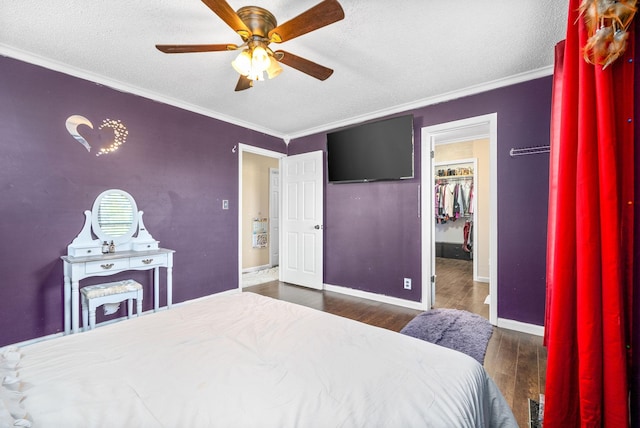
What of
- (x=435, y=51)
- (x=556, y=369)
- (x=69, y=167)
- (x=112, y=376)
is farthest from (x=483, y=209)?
(x=69, y=167)

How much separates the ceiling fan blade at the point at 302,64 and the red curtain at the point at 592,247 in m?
1.33

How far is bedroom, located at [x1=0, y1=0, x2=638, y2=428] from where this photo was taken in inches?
91.0

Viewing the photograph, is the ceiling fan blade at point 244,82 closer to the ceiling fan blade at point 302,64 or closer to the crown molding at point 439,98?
the ceiling fan blade at point 302,64

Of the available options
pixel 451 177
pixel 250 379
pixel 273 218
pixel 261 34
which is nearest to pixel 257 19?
pixel 261 34

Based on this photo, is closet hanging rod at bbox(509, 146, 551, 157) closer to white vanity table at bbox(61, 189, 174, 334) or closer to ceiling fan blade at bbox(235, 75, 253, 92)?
ceiling fan blade at bbox(235, 75, 253, 92)

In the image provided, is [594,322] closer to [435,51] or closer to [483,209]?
[435,51]

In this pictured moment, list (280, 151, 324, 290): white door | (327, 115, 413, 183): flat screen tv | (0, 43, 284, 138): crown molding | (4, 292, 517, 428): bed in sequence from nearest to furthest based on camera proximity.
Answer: (4, 292, 517, 428): bed
(0, 43, 284, 138): crown molding
(327, 115, 413, 183): flat screen tv
(280, 151, 324, 290): white door

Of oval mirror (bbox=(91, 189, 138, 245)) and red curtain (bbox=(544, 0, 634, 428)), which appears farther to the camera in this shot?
oval mirror (bbox=(91, 189, 138, 245))

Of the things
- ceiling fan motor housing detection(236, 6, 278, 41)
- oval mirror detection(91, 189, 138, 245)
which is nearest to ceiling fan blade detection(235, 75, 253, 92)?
ceiling fan motor housing detection(236, 6, 278, 41)

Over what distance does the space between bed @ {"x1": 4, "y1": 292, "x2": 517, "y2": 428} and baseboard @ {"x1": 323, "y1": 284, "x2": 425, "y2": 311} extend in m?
2.26

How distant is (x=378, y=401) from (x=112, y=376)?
86 centimetres

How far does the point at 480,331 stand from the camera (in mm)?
2344

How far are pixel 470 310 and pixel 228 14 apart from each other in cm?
350

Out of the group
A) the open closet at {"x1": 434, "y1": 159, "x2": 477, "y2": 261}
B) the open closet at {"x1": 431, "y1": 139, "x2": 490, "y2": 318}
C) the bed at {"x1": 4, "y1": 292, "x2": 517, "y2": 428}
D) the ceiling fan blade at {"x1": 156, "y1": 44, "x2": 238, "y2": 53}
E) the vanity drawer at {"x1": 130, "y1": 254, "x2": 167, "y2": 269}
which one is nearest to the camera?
the bed at {"x1": 4, "y1": 292, "x2": 517, "y2": 428}
